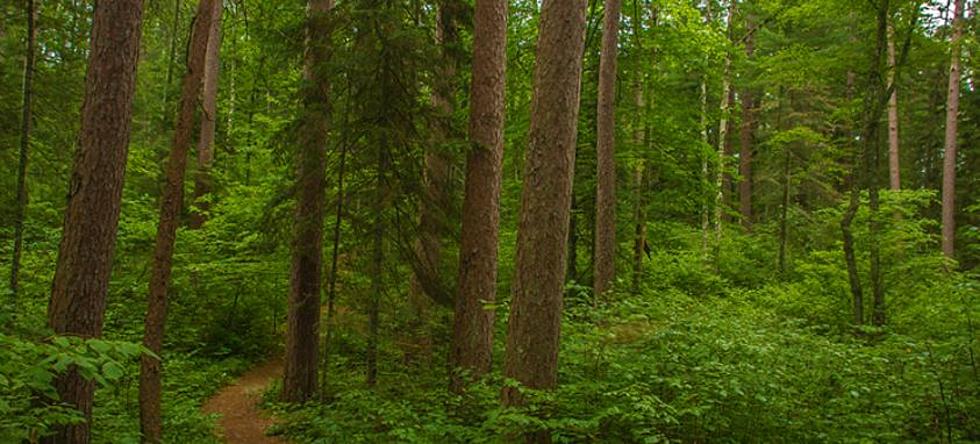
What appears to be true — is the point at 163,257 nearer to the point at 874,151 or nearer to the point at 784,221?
the point at 874,151

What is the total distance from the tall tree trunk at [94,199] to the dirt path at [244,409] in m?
3.34

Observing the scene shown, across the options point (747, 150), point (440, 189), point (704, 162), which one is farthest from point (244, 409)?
point (747, 150)

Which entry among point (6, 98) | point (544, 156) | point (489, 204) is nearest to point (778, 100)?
point (489, 204)

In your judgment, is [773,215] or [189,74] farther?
[773,215]

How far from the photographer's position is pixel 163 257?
740cm

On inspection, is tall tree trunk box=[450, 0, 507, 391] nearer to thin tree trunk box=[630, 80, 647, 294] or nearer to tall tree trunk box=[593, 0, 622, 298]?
tall tree trunk box=[593, 0, 622, 298]

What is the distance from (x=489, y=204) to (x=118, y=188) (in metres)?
4.41

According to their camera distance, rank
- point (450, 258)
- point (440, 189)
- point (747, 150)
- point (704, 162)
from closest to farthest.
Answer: point (440, 189) < point (450, 258) < point (704, 162) < point (747, 150)

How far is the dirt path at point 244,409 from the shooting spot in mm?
9055

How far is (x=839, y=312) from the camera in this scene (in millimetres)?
11023

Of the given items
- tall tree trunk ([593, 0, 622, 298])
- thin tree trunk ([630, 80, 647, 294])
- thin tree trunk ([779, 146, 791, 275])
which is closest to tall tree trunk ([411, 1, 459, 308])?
tall tree trunk ([593, 0, 622, 298])

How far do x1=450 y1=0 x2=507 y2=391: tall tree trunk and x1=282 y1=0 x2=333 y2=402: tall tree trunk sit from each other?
9.17 ft

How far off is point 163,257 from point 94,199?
1788 mm

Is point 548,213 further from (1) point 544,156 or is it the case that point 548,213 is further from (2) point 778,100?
(2) point 778,100
